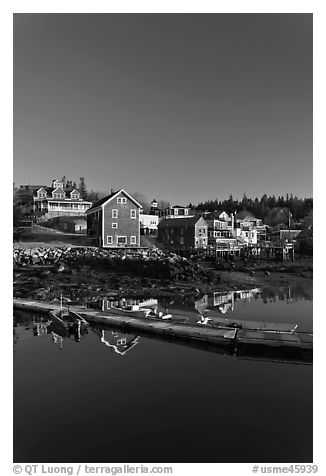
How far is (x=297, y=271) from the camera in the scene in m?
25.7

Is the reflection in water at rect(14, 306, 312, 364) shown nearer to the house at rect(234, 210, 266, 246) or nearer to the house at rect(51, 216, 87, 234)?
the house at rect(51, 216, 87, 234)

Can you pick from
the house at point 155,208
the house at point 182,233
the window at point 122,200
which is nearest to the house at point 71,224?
the window at point 122,200

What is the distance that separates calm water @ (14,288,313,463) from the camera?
212 inches

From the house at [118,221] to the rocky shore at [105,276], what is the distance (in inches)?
46.9

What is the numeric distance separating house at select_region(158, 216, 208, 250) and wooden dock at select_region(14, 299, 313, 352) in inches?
522

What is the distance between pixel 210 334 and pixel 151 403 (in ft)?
11.5

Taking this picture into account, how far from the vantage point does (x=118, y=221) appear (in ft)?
65.8

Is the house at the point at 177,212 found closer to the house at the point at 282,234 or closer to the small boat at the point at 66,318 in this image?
the house at the point at 282,234

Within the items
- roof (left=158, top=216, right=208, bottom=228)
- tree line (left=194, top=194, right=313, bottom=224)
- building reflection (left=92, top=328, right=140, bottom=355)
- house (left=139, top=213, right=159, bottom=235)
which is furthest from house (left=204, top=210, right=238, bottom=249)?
building reflection (left=92, top=328, right=140, bottom=355)

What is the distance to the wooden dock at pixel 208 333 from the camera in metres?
9.05

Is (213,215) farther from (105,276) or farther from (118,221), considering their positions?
(105,276)

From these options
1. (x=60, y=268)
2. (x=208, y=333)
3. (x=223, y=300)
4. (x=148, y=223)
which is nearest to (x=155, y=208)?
(x=148, y=223)
